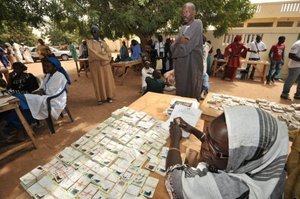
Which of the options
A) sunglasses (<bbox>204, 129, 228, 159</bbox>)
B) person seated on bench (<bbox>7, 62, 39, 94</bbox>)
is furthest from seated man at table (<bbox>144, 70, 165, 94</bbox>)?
sunglasses (<bbox>204, 129, 228, 159</bbox>)

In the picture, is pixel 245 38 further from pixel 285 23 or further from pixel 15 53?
pixel 15 53

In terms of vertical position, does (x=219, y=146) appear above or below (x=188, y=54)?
below

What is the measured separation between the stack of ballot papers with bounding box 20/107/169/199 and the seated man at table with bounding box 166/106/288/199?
43 cm

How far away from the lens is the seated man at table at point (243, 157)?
29.2 inches

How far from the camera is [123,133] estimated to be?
5.40 ft

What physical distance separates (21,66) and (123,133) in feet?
9.60

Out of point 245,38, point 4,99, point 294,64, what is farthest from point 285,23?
point 4,99

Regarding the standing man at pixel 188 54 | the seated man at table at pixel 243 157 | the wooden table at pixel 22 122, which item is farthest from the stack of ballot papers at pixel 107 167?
the wooden table at pixel 22 122

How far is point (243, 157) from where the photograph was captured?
754 millimetres

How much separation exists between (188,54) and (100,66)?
98.4 inches

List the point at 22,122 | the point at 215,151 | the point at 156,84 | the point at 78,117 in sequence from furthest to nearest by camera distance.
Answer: the point at 156,84 < the point at 78,117 < the point at 22,122 < the point at 215,151

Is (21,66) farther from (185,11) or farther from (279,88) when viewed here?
(279,88)

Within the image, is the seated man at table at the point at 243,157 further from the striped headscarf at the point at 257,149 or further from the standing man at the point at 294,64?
the standing man at the point at 294,64

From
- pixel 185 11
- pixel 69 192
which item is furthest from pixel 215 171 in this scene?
pixel 185 11
